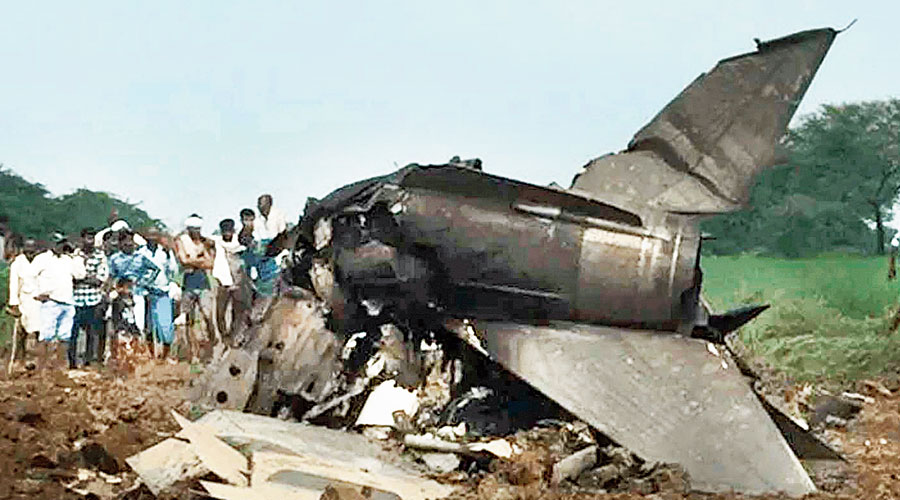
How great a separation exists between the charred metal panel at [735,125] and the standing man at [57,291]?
6.55m

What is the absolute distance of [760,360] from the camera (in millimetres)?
14883

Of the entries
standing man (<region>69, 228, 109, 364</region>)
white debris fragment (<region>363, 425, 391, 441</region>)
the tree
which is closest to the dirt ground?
white debris fragment (<region>363, 425, 391, 441</region>)

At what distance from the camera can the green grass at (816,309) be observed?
15.1m

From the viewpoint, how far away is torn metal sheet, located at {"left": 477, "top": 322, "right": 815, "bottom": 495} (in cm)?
706

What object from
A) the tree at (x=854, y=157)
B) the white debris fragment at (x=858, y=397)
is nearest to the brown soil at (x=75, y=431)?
the white debris fragment at (x=858, y=397)

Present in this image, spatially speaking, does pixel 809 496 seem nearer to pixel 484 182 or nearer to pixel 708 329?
pixel 708 329

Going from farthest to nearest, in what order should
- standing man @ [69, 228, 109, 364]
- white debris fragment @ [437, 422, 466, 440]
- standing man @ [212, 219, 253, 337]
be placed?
standing man @ [212, 219, 253, 337], standing man @ [69, 228, 109, 364], white debris fragment @ [437, 422, 466, 440]

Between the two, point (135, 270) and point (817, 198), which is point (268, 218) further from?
point (817, 198)

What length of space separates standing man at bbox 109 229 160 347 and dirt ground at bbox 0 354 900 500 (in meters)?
3.15

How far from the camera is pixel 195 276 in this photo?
14273 millimetres

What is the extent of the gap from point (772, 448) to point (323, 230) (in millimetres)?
3366

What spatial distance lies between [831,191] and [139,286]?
74.2ft

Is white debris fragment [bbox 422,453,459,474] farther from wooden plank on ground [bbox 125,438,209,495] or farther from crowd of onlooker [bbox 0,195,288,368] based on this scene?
crowd of onlooker [bbox 0,195,288,368]

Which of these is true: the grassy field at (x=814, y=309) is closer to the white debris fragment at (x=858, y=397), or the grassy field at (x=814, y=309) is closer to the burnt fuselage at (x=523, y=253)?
the white debris fragment at (x=858, y=397)
